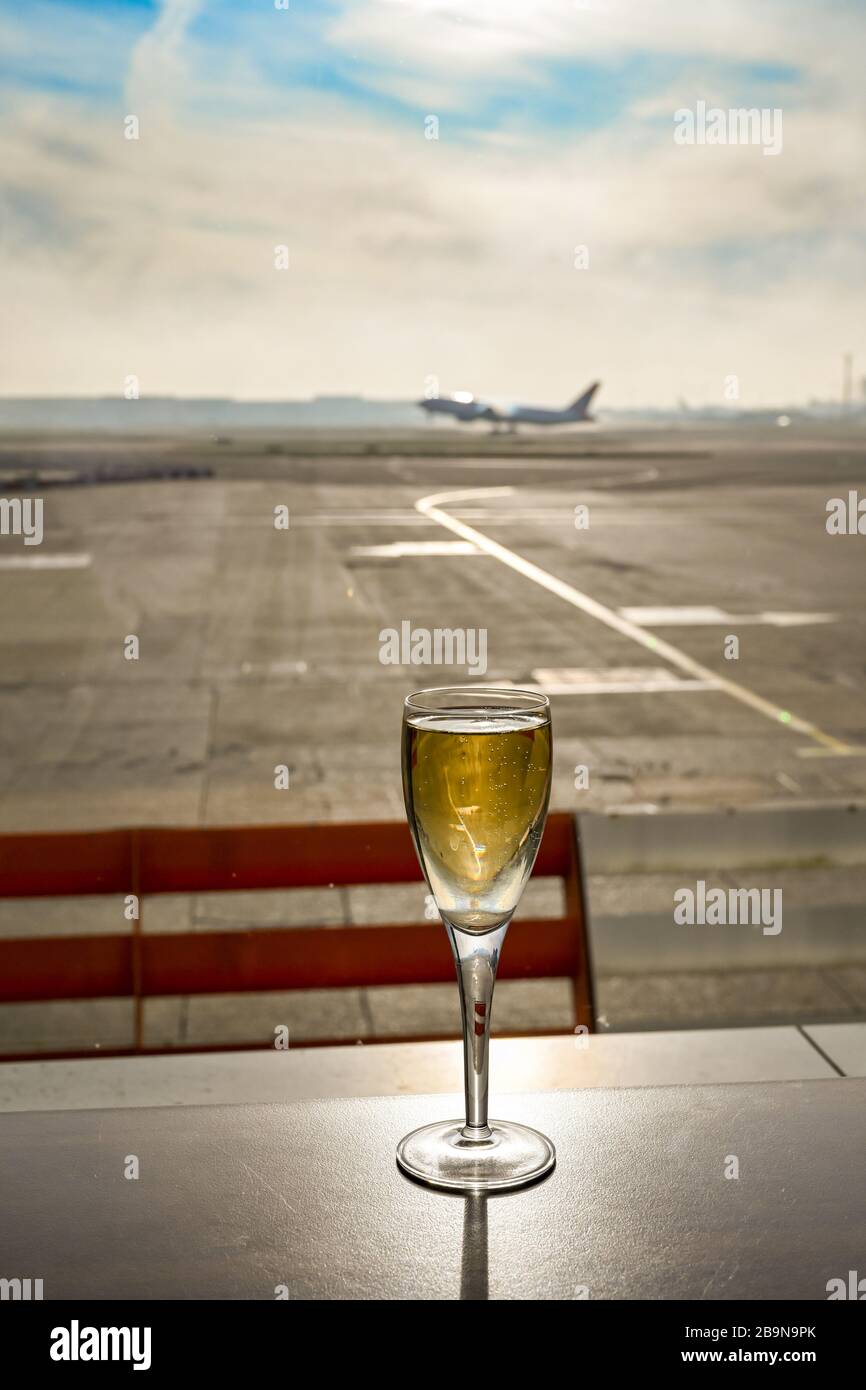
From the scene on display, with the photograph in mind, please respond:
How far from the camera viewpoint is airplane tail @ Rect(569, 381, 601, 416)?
2.47 meters

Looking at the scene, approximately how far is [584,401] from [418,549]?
1.98 ft

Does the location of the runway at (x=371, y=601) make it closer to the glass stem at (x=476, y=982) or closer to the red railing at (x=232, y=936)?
the red railing at (x=232, y=936)

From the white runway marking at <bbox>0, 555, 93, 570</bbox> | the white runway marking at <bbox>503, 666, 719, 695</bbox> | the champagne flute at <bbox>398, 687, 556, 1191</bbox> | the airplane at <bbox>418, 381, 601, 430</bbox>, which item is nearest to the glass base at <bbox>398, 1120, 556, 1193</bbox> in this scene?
the champagne flute at <bbox>398, 687, 556, 1191</bbox>

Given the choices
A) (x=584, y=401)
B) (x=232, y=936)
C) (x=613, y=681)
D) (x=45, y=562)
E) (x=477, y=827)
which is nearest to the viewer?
(x=477, y=827)

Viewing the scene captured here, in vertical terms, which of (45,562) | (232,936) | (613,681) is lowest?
(232,936)

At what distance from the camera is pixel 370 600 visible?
289 cm

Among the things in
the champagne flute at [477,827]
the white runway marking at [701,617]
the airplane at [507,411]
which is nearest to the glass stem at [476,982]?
the champagne flute at [477,827]

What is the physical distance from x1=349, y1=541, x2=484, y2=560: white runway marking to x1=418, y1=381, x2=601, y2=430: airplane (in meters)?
0.37

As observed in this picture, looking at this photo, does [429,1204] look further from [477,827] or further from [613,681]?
[613,681]

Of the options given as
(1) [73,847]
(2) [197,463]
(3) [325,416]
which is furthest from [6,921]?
(1) [73,847]

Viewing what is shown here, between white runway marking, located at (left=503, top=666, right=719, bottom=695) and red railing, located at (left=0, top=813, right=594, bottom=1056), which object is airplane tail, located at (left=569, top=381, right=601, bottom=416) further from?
red railing, located at (left=0, top=813, right=594, bottom=1056)

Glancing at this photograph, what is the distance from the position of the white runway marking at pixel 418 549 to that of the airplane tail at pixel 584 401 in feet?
1.68

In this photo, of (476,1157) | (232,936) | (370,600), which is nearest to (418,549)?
(370,600)

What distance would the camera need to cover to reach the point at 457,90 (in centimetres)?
226
